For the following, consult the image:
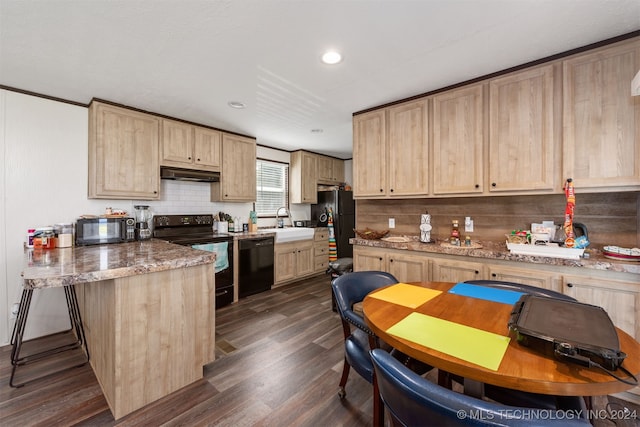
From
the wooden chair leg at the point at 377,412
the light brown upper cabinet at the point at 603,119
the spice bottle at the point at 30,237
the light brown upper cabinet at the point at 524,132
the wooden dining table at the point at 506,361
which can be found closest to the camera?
the wooden dining table at the point at 506,361

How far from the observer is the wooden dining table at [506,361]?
78 cm

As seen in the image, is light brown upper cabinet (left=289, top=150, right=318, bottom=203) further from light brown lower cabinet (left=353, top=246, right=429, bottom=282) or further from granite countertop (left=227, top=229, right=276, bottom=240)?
light brown lower cabinet (left=353, top=246, right=429, bottom=282)

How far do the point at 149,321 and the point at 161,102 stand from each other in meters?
2.35

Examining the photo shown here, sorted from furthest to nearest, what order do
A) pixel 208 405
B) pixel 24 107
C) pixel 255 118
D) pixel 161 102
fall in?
pixel 255 118 < pixel 161 102 < pixel 24 107 < pixel 208 405

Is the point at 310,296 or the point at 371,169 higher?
the point at 371,169

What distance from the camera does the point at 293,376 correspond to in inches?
79.7

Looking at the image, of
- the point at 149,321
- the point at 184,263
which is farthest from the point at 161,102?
the point at 149,321

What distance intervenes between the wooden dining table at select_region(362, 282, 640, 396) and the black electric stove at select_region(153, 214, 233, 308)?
2591mm

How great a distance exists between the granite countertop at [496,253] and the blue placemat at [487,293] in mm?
608

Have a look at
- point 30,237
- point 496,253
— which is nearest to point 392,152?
point 496,253

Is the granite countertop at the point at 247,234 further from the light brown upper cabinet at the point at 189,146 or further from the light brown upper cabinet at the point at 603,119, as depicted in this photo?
the light brown upper cabinet at the point at 603,119

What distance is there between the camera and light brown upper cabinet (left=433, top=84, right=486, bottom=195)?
8.06ft

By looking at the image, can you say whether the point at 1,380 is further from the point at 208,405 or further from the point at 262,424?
the point at 262,424

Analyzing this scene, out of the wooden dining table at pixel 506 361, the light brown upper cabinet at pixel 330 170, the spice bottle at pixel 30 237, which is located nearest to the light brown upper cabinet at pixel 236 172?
the light brown upper cabinet at pixel 330 170
